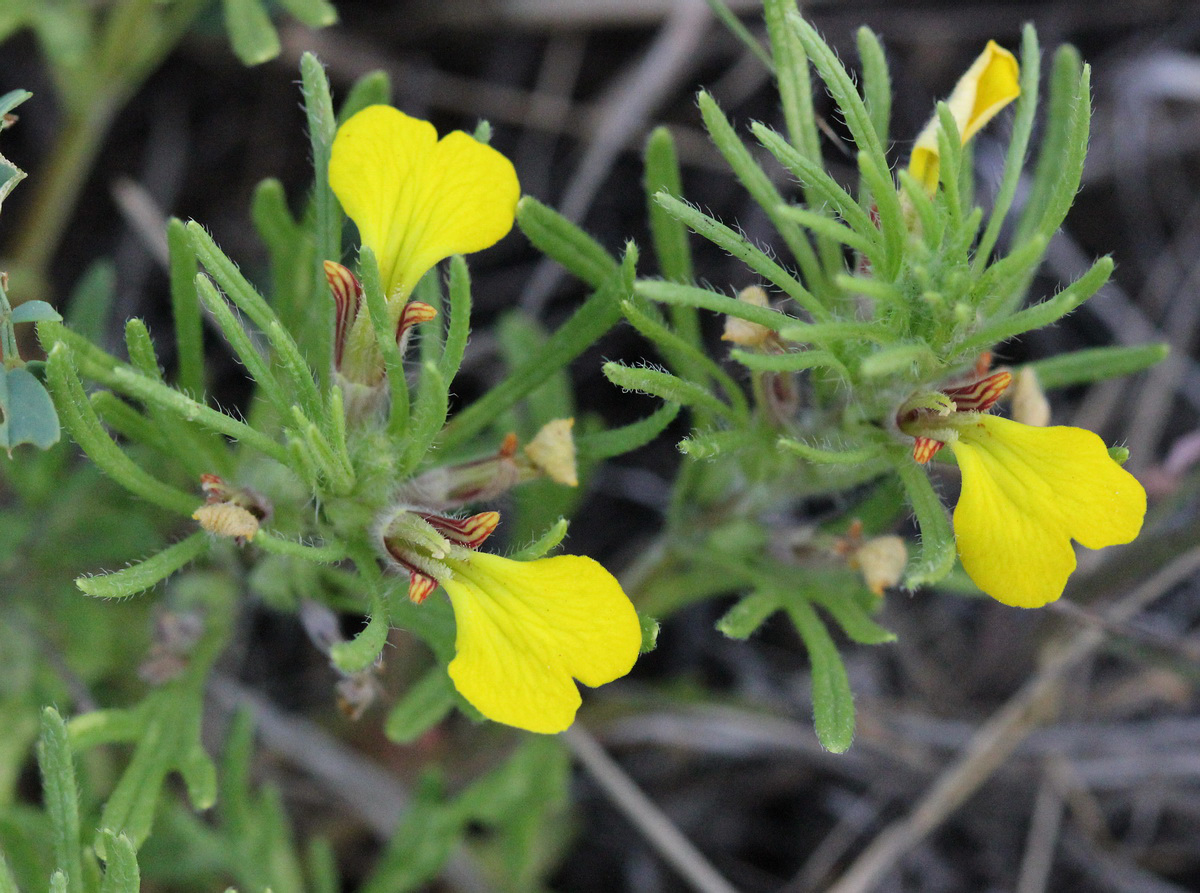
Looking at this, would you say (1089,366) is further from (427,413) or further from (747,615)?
(427,413)

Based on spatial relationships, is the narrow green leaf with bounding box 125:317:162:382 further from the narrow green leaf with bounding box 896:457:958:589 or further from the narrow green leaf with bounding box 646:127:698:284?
the narrow green leaf with bounding box 896:457:958:589

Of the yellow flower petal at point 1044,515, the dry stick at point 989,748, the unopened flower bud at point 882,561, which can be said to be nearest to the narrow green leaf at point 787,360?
the yellow flower petal at point 1044,515

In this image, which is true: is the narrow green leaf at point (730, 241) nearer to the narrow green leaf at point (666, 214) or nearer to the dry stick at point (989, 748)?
the narrow green leaf at point (666, 214)

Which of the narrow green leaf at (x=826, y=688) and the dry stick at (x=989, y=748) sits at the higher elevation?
the narrow green leaf at (x=826, y=688)

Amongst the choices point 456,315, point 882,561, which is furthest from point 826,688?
point 456,315

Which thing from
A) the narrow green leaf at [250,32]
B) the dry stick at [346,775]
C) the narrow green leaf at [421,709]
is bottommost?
the dry stick at [346,775]

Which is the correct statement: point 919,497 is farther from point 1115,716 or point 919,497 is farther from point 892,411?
point 1115,716

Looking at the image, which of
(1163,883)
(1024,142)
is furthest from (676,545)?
(1163,883)
